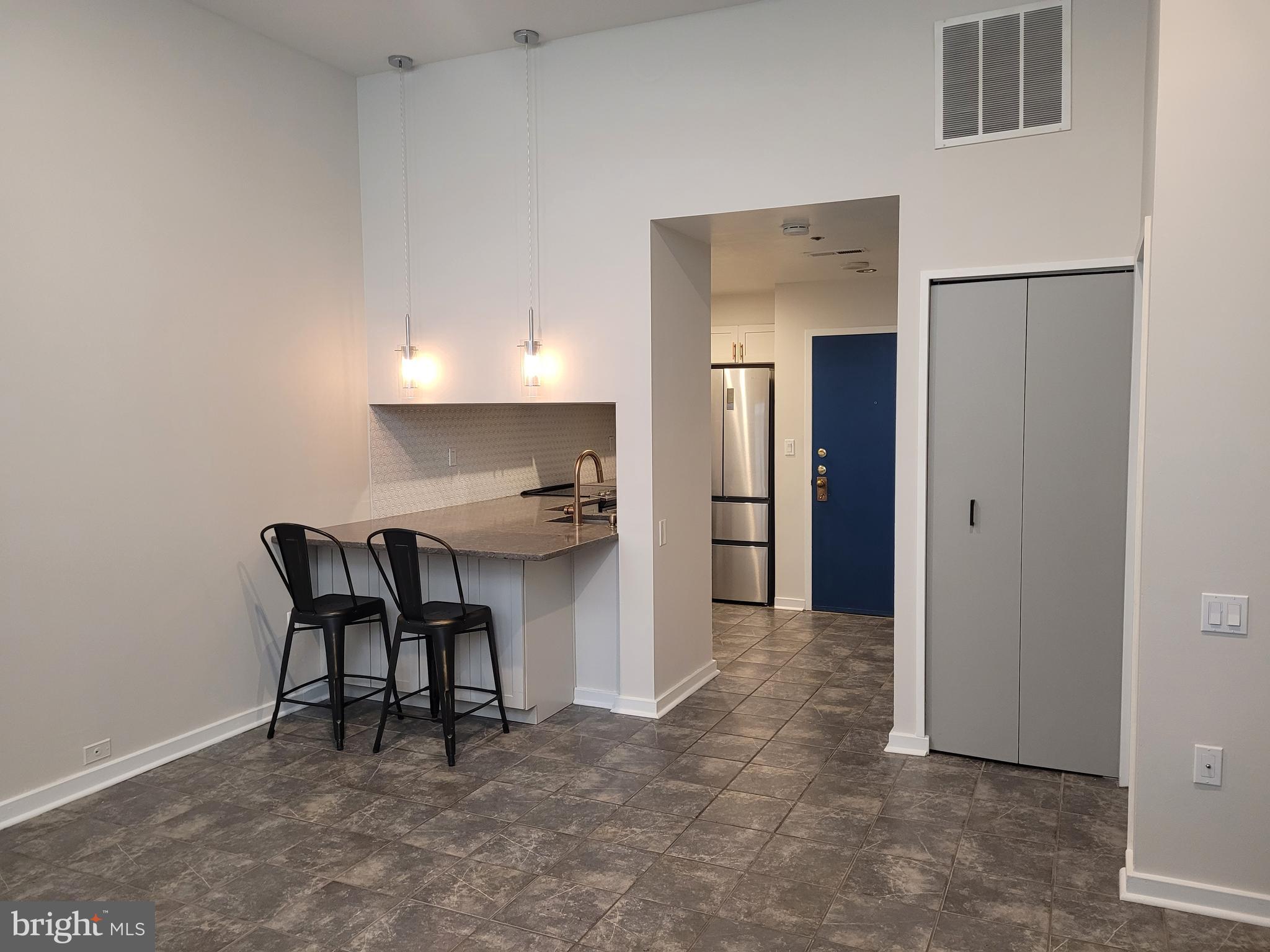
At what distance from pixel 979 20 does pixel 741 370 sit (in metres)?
3.62

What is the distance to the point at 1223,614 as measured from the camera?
8.76ft

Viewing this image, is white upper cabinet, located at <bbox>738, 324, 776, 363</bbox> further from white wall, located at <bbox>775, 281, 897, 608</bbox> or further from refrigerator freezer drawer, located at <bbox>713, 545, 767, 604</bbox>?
refrigerator freezer drawer, located at <bbox>713, 545, 767, 604</bbox>

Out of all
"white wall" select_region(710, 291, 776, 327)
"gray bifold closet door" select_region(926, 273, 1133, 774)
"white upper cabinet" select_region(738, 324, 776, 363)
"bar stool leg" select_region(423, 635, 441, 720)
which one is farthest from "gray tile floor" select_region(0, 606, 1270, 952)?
"white wall" select_region(710, 291, 776, 327)

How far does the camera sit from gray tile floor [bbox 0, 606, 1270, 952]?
2625 millimetres

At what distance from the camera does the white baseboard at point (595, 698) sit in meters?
4.63

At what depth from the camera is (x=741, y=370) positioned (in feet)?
23.3

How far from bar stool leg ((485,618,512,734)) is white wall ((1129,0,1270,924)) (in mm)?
2555

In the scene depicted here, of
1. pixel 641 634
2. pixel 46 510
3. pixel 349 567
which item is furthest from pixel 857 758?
pixel 46 510

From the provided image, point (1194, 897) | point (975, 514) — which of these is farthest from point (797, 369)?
point (1194, 897)

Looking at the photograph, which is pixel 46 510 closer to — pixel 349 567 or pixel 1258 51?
pixel 349 567

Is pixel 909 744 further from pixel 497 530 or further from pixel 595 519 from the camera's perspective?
pixel 497 530

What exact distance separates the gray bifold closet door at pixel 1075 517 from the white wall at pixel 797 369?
296 cm

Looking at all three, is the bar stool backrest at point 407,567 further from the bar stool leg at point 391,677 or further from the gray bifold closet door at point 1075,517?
the gray bifold closet door at point 1075,517

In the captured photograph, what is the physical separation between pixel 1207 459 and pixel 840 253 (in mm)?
3080
